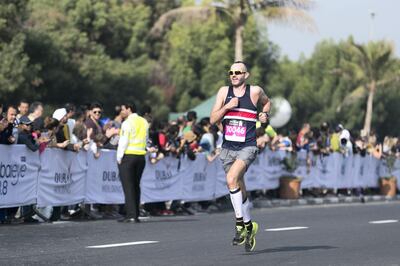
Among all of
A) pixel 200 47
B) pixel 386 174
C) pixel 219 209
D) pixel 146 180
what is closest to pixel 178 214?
pixel 146 180

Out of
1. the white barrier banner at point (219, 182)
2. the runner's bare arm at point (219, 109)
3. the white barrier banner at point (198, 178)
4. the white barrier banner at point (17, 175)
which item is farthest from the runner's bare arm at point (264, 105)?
the white barrier banner at point (219, 182)

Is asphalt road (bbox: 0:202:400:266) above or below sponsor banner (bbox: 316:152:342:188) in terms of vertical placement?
below

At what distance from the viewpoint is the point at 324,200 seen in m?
30.0

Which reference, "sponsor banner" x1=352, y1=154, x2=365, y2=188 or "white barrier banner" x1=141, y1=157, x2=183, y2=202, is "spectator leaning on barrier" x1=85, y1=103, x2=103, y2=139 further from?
"sponsor banner" x1=352, y1=154, x2=365, y2=188

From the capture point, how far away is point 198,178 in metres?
23.4

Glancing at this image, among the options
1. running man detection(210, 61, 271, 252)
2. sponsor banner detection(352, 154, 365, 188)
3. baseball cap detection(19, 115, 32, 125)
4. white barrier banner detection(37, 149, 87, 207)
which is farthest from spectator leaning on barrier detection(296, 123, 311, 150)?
running man detection(210, 61, 271, 252)

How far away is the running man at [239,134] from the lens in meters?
12.3

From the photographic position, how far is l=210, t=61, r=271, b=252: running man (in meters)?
12.3

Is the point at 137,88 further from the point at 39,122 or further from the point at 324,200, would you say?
the point at 39,122

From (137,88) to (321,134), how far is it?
32.3 meters

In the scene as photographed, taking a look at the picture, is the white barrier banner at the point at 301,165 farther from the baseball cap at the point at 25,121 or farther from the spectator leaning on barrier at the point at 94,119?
the baseball cap at the point at 25,121

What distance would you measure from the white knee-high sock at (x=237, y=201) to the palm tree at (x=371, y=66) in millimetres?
49447

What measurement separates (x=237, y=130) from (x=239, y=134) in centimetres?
5

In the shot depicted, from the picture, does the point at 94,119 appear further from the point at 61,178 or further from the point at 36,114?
the point at 61,178
